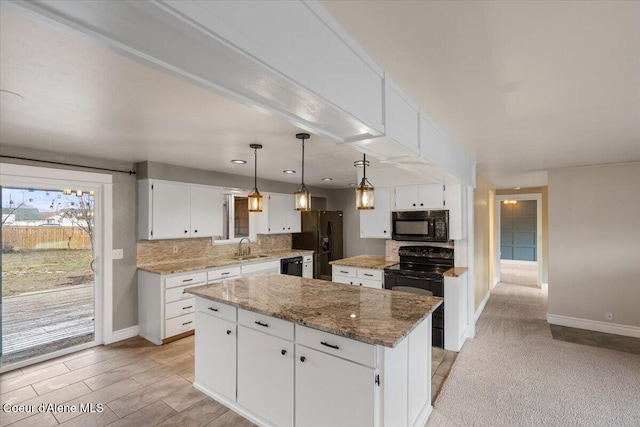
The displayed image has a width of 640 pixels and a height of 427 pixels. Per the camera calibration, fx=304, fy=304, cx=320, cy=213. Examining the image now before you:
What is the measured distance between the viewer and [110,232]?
12.5ft

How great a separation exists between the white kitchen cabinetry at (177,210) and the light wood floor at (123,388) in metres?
1.45

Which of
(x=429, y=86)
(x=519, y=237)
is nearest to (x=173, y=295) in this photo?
(x=429, y=86)

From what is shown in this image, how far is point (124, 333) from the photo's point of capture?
3.94 m

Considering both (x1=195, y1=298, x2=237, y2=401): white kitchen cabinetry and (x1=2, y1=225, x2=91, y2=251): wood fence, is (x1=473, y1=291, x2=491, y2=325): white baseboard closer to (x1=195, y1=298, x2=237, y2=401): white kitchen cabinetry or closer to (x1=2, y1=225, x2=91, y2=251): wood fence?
(x1=195, y1=298, x2=237, y2=401): white kitchen cabinetry

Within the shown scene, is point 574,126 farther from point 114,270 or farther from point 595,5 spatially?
point 114,270

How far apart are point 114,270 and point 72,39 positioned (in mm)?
3344

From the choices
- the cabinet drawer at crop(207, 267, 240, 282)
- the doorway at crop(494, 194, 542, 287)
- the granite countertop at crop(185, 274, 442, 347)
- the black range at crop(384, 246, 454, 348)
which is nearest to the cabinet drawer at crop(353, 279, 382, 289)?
the black range at crop(384, 246, 454, 348)

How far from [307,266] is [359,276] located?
5.90 ft

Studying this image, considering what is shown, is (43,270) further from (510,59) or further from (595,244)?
(595,244)

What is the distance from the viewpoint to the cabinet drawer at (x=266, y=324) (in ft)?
6.84

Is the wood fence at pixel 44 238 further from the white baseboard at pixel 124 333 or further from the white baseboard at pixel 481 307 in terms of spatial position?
the white baseboard at pixel 481 307

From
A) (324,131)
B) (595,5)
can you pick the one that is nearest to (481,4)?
→ (595,5)

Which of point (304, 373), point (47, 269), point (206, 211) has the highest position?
point (206, 211)

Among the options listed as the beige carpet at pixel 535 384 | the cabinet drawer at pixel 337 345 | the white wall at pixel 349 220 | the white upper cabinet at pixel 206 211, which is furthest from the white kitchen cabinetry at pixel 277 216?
the cabinet drawer at pixel 337 345
